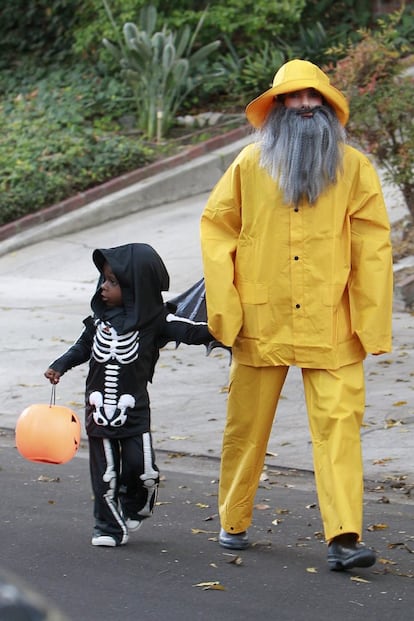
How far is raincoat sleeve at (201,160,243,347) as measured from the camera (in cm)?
525

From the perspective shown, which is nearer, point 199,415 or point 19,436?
point 19,436

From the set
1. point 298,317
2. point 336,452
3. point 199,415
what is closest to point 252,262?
point 298,317

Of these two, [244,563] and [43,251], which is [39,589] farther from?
[43,251]

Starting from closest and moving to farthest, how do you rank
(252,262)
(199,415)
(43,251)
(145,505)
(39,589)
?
(39,589) → (252,262) → (145,505) → (199,415) → (43,251)

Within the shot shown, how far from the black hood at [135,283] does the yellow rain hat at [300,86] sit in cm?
76

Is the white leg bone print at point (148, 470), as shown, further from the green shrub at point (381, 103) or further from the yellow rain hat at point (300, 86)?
the green shrub at point (381, 103)

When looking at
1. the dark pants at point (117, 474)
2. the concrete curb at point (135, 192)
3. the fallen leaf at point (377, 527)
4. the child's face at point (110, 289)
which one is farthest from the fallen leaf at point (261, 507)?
the concrete curb at point (135, 192)

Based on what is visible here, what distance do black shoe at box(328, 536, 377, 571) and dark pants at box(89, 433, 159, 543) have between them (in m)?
0.85

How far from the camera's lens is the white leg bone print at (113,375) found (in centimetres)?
545

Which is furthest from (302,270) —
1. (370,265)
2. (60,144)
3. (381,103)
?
(60,144)

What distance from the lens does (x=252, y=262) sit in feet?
17.3

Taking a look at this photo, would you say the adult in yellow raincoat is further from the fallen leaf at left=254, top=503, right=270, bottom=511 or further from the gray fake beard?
the fallen leaf at left=254, top=503, right=270, bottom=511

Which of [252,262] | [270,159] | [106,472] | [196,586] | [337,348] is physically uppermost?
[270,159]

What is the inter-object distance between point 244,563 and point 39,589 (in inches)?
35.2
